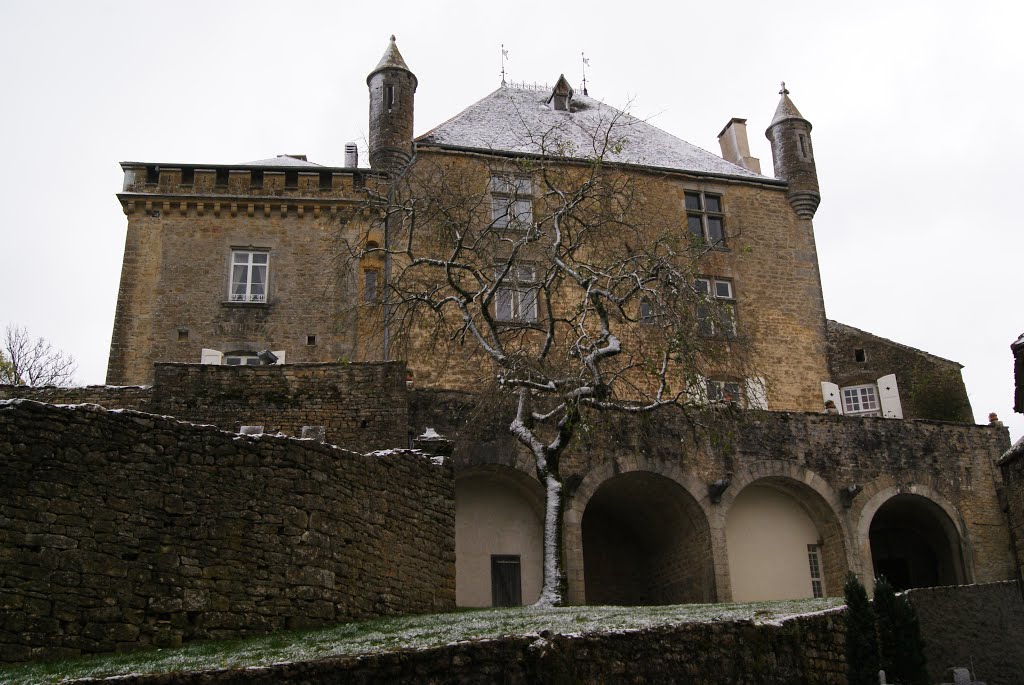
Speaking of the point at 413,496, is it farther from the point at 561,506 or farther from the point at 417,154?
the point at 417,154

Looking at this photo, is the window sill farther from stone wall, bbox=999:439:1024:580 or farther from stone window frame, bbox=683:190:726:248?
stone wall, bbox=999:439:1024:580

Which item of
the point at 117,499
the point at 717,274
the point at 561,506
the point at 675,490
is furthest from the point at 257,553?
the point at 717,274

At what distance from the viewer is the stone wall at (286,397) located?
16344 millimetres

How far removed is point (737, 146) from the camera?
31.0 m

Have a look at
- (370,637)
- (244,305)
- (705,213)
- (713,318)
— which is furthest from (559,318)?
(705,213)

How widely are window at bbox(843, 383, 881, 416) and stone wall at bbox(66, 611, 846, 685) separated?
50.9 ft

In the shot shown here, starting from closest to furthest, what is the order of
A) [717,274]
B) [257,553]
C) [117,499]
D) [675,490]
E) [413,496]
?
[117,499]
[257,553]
[413,496]
[675,490]
[717,274]

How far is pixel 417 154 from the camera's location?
980 inches

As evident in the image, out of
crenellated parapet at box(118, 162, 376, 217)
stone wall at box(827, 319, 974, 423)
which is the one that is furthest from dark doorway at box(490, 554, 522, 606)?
stone wall at box(827, 319, 974, 423)

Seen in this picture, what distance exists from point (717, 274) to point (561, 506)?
42.6 feet

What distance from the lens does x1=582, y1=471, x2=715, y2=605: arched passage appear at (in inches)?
779

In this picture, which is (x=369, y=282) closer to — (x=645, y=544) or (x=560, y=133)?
(x=560, y=133)

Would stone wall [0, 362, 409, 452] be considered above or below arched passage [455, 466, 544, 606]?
above

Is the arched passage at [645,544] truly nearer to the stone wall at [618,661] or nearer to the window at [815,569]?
the window at [815,569]
